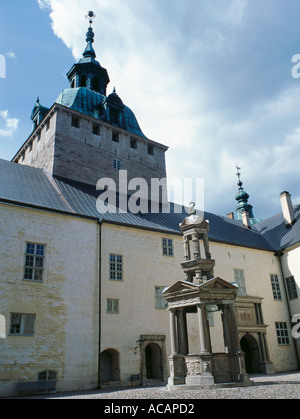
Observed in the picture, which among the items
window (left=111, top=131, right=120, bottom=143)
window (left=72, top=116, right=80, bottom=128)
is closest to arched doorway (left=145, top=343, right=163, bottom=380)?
window (left=111, top=131, right=120, bottom=143)

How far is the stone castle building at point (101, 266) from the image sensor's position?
16547 millimetres

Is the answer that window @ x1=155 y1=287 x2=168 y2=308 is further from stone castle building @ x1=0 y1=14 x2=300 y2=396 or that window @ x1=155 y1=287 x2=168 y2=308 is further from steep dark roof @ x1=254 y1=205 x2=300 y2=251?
steep dark roof @ x1=254 y1=205 x2=300 y2=251

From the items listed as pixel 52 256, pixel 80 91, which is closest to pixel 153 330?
pixel 52 256

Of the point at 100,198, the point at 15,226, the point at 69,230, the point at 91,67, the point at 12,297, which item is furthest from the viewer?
the point at 91,67

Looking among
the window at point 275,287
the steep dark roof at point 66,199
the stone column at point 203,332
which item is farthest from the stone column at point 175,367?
the window at point 275,287

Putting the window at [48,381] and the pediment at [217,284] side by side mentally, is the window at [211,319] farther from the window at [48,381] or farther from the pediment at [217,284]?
the window at [48,381]

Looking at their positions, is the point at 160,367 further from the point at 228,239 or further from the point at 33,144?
the point at 33,144

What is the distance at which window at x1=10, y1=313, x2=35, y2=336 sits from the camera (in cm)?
1588

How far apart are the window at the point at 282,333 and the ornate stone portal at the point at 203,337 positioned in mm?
12617

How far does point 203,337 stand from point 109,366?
768cm

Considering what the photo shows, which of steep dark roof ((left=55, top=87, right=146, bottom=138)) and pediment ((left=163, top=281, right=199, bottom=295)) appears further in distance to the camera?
steep dark roof ((left=55, top=87, right=146, bottom=138))

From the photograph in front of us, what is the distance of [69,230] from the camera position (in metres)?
19.0

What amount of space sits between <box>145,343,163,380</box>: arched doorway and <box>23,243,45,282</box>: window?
24.3ft

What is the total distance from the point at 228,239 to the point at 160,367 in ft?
33.4
